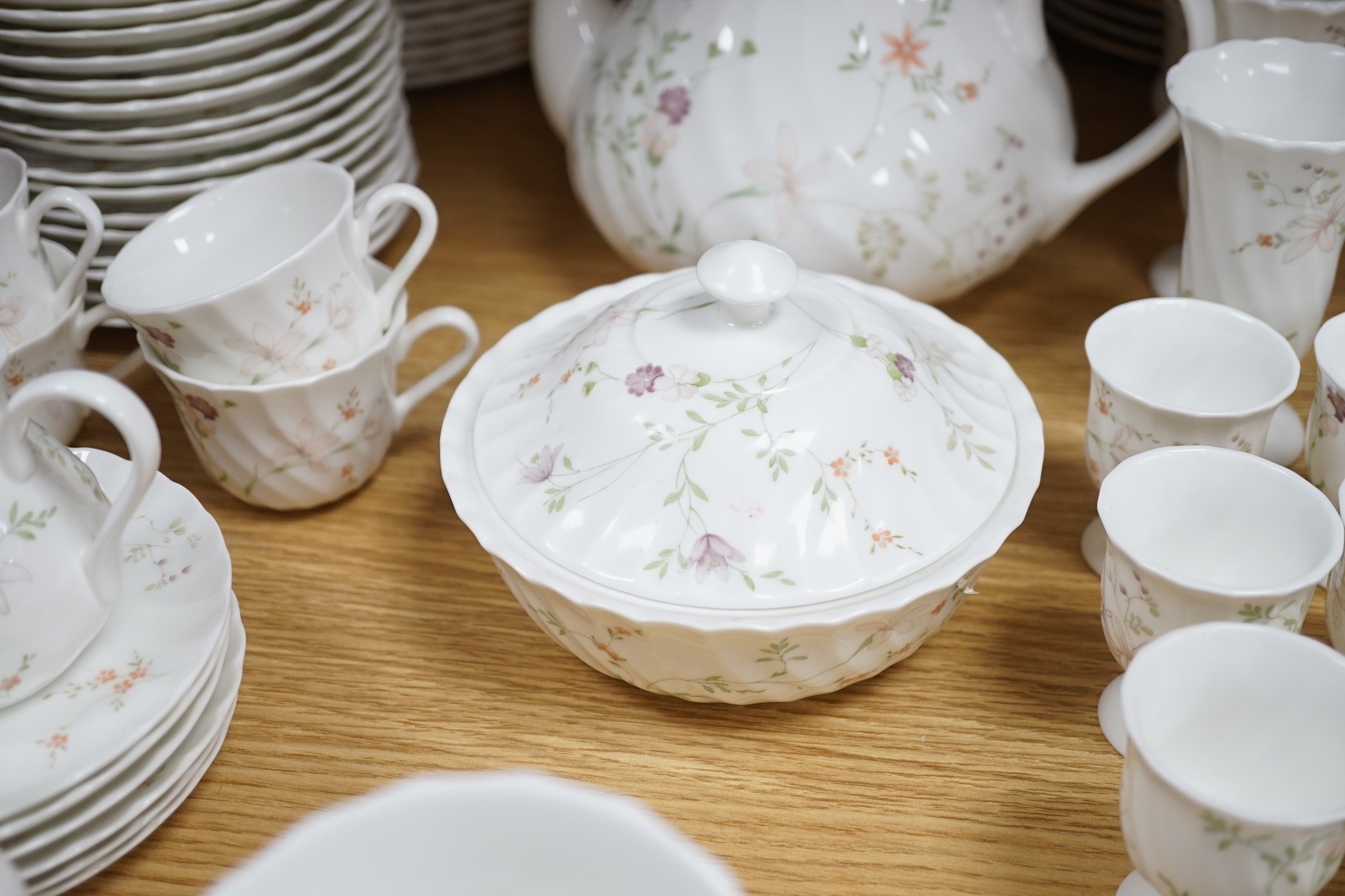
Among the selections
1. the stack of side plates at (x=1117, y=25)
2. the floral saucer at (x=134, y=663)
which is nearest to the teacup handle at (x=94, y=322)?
the floral saucer at (x=134, y=663)

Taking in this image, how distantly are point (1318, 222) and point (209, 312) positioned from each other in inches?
23.5

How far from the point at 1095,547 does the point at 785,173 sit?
11.2 inches

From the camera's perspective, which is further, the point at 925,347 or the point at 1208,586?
the point at 925,347

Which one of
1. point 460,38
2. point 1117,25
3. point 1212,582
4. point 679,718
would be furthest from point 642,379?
point 1117,25

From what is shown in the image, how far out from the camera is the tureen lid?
0.53 metres

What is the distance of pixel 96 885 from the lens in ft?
1.72

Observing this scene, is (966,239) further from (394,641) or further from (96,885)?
(96,885)

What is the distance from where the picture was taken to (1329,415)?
0.59m

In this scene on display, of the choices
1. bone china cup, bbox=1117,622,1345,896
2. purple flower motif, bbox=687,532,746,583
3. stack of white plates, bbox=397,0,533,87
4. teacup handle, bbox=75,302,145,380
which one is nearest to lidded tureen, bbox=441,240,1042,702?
purple flower motif, bbox=687,532,746,583

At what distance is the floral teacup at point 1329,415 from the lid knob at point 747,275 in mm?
268

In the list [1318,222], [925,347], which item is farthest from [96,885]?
[1318,222]

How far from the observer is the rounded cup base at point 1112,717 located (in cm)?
58

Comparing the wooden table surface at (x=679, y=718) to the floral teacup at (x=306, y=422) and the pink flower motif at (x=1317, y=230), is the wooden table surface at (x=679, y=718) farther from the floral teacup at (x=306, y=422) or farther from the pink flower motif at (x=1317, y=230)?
the pink flower motif at (x=1317, y=230)

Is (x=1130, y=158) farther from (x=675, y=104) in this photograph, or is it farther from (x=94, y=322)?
(x=94, y=322)
